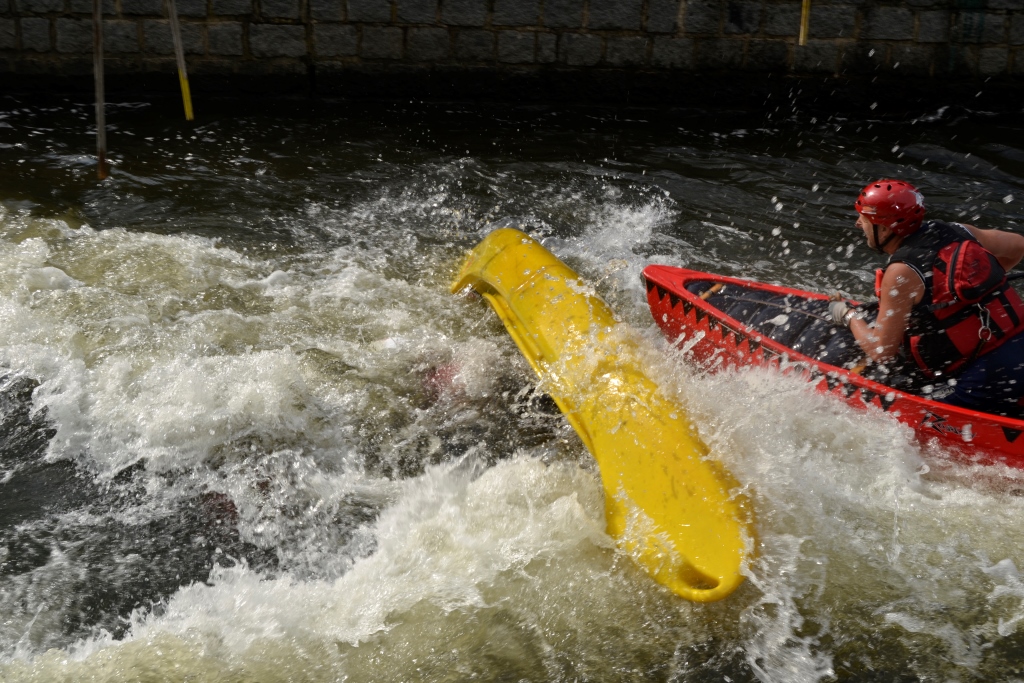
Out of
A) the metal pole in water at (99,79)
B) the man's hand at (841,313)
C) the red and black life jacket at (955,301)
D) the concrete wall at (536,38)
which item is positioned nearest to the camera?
the red and black life jacket at (955,301)

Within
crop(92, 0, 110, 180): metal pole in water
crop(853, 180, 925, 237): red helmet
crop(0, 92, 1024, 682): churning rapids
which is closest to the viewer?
crop(0, 92, 1024, 682): churning rapids

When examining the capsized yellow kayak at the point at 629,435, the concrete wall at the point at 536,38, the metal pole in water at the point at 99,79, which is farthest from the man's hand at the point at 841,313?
the concrete wall at the point at 536,38

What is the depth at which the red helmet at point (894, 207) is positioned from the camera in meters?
3.76

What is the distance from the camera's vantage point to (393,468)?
402cm

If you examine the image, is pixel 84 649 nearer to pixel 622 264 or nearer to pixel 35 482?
pixel 35 482

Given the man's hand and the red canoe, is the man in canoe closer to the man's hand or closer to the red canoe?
the red canoe

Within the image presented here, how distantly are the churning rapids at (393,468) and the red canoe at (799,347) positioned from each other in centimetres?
10

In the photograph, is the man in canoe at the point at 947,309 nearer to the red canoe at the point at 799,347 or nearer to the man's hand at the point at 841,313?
the red canoe at the point at 799,347

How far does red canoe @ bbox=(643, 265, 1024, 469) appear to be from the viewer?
3.71m

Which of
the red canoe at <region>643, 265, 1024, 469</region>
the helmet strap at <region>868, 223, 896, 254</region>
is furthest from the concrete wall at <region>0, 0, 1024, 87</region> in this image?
the helmet strap at <region>868, 223, 896, 254</region>

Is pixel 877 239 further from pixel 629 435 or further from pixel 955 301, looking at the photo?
pixel 629 435

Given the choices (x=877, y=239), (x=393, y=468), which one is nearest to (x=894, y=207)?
(x=877, y=239)

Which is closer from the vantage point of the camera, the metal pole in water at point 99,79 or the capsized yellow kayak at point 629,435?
the capsized yellow kayak at point 629,435

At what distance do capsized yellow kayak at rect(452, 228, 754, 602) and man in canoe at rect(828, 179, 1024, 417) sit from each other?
1005 millimetres
